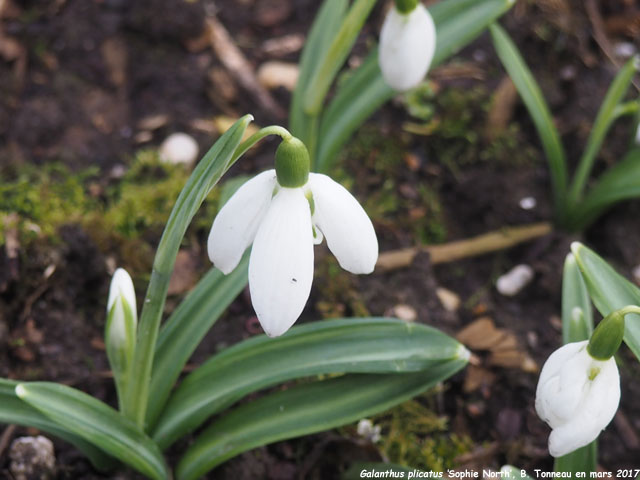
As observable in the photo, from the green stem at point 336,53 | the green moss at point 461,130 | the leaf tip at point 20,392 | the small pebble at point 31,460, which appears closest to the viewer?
the leaf tip at point 20,392

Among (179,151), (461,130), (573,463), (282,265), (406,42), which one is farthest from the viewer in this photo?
(461,130)

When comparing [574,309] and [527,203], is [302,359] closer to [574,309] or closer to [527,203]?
[574,309]

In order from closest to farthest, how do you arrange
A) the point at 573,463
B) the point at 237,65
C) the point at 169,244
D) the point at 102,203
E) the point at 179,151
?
the point at 169,244
the point at 573,463
the point at 102,203
the point at 179,151
the point at 237,65

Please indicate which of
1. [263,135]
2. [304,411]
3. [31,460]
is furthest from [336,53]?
[31,460]

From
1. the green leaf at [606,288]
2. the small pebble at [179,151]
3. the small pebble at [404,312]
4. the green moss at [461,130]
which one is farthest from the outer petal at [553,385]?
the small pebble at [179,151]

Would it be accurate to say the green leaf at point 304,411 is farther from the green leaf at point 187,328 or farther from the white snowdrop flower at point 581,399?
the white snowdrop flower at point 581,399

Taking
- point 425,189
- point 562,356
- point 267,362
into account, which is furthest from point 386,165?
point 562,356

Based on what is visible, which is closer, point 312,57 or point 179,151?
point 312,57
